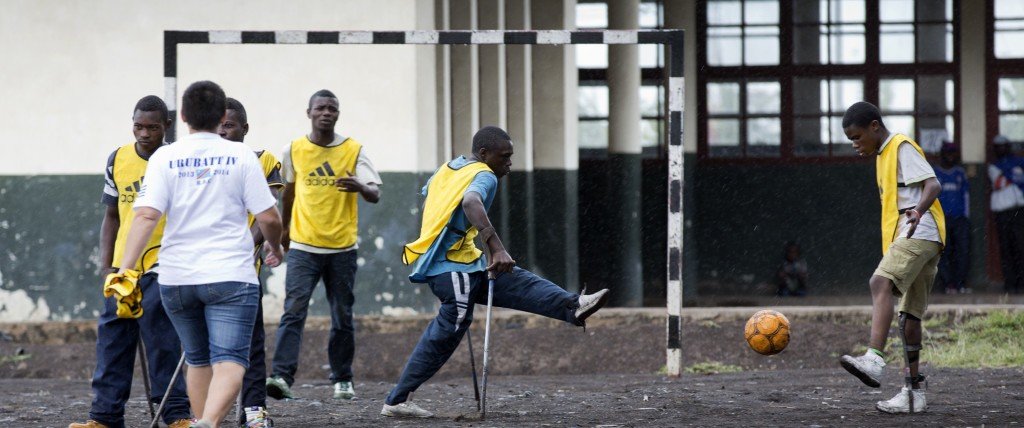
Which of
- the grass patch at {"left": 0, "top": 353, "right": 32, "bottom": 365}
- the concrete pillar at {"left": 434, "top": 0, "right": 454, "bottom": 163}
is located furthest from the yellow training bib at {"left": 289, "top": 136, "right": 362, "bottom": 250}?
the concrete pillar at {"left": 434, "top": 0, "right": 454, "bottom": 163}

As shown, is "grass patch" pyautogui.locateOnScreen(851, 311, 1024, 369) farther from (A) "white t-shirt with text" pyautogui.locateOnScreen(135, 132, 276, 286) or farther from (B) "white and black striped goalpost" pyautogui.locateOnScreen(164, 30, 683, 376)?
(A) "white t-shirt with text" pyautogui.locateOnScreen(135, 132, 276, 286)

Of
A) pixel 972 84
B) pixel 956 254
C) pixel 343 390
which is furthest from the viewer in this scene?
pixel 972 84

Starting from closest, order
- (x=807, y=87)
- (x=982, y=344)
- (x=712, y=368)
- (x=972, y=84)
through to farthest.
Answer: (x=712, y=368) < (x=982, y=344) < (x=972, y=84) < (x=807, y=87)

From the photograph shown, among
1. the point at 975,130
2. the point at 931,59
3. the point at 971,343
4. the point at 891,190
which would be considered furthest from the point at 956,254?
the point at 891,190

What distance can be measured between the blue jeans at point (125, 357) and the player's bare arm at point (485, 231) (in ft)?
4.96

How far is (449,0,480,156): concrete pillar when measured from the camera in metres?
13.8

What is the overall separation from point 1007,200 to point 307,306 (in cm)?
965

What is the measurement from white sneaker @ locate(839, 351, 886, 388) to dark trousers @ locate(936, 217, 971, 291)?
28.3 ft

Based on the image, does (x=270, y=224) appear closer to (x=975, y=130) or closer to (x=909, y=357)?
(x=909, y=357)

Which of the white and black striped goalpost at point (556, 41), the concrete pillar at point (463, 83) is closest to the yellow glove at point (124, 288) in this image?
the white and black striped goalpost at point (556, 41)

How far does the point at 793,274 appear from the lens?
53.2ft

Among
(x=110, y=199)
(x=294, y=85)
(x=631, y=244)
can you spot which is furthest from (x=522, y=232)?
(x=110, y=199)

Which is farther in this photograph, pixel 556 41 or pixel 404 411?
pixel 556 41

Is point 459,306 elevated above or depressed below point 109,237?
below
